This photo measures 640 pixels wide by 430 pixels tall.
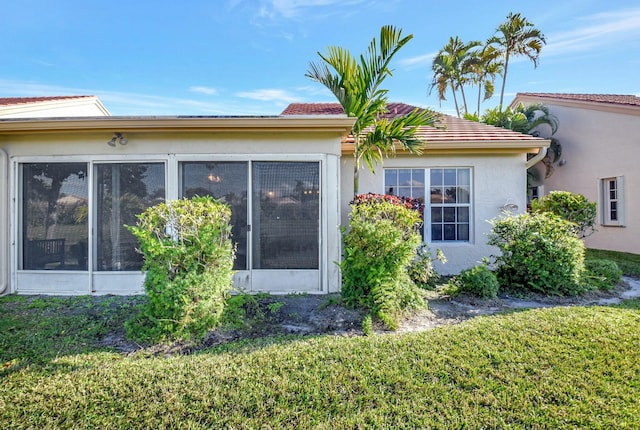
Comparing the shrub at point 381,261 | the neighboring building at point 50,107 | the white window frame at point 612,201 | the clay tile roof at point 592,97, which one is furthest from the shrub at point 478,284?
the neighboring building at point 50,107

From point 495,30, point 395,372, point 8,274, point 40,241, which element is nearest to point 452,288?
point 395,372

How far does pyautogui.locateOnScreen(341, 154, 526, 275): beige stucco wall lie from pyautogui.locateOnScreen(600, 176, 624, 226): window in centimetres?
566

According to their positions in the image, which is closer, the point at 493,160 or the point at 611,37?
the point at 493,160

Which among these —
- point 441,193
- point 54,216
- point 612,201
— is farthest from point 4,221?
point 612,201

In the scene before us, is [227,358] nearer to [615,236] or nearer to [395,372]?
[395,372]

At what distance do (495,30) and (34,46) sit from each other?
20.2m

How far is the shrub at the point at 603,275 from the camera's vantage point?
5762mm

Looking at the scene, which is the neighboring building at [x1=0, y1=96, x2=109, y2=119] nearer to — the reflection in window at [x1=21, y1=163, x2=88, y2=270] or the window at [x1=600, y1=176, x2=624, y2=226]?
the reflection in window at [x1=21, y1=163, x2=88, y2=270]

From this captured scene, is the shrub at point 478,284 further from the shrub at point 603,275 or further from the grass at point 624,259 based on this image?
the grass at point 624,259

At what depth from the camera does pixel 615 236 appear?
33.8 ft

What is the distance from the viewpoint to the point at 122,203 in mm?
5566

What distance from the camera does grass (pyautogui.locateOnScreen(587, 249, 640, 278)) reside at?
7.28m

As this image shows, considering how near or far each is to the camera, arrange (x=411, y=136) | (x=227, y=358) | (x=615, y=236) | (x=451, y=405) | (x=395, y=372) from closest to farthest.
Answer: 1. (x=451, y=405)
2. (x=395, y=372)
3. (x=227, y=358)
4. (x=411, y=136)
5. (x=615, y=236)

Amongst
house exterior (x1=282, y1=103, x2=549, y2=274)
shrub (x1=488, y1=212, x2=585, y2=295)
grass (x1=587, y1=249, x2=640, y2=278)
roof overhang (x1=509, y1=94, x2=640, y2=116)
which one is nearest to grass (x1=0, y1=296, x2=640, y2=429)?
shrub (x1=488, y1=212, x2=585, y2=295)
